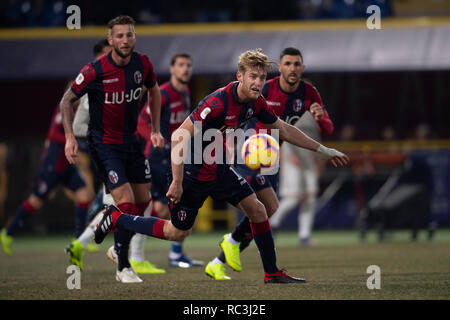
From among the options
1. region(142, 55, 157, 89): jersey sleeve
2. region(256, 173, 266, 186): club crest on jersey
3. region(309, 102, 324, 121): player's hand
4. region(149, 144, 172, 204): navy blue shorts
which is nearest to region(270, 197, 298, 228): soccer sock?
region(149, 144, 172, 204): navy blue shorts

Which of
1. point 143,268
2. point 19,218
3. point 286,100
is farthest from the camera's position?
point 19,218

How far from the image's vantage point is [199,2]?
837 inches

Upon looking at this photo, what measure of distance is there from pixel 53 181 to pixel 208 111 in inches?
223

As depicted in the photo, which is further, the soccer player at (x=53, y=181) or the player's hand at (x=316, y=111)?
the soccer player at (x=53, y=181)

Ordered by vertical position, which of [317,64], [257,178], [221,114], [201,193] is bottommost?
[201,193]

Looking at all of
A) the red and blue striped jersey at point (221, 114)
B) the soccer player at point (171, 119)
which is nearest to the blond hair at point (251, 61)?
the red and blue striped jersey at point (221, 114)

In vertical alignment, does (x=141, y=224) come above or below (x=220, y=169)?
below

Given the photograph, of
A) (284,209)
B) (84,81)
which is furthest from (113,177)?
(284,209)

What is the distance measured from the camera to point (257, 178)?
859 centimetres

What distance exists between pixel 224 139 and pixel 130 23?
4.73 feet

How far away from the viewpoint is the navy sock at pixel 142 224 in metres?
7.43

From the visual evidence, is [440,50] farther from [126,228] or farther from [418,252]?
[126,228]

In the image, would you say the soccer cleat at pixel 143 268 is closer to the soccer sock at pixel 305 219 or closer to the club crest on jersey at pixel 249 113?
the club crest on jersey at pixel 249 113

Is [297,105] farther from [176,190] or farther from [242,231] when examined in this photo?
[176,190]
